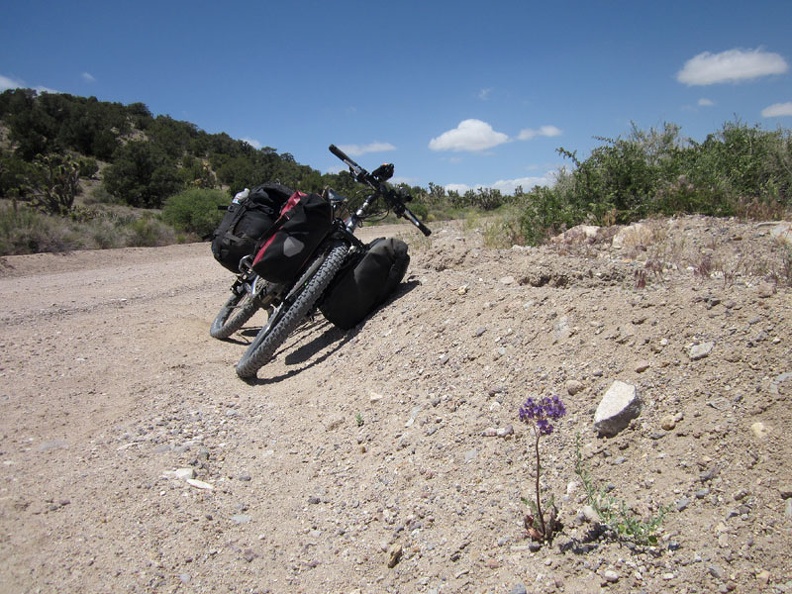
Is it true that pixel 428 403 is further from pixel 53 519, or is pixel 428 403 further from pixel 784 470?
pixel 53 519

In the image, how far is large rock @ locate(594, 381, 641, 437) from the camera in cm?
238

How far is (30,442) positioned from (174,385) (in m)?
1.08

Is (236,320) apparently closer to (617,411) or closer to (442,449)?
(442,449)

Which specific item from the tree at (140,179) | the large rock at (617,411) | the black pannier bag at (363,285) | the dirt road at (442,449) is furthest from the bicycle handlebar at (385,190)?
the tree at (140,179)

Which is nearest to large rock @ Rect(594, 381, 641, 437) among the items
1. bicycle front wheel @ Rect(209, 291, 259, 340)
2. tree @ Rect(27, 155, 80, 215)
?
bicycle front wheel @ Rect(209, 291, 259, 340)

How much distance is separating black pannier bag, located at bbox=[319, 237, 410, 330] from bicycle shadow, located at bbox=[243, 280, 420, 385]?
0.11 meters

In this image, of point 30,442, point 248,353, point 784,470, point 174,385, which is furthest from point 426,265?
point 784,470

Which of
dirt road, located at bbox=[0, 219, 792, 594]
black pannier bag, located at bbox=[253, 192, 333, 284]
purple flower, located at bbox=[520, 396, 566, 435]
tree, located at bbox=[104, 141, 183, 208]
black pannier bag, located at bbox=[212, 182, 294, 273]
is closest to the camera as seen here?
dirt road, located at bbox=[0, 219, 792, 594]

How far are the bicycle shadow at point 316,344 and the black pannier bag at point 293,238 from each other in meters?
0.70

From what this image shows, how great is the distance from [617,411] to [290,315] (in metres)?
2.82

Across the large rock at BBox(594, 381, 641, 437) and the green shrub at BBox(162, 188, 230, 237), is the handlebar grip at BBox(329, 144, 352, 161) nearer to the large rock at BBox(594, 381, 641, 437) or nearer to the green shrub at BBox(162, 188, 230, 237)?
the large rock at BBox(594, 381, 641, 437)

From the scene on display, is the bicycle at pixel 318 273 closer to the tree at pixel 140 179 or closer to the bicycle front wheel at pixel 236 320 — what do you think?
the bicycle front wheel at pixel 236 320

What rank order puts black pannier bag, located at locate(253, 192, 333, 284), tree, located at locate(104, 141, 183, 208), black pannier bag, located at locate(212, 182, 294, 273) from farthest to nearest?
tree, located at locate(104, 141, 183, 208) < black pannier bag, located at locate(212, 182, 294, 273) < black pannier bag, located at locate(253, 192, 333, 284)

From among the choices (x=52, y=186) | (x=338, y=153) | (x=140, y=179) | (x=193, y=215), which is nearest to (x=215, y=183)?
(x=140, y=179)
